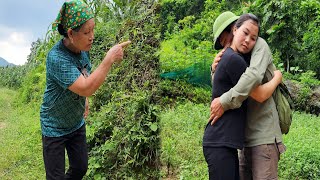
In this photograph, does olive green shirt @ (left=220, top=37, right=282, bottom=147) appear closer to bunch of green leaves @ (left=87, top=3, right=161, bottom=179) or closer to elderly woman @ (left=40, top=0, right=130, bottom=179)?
elderly woman @ (left=40, top=0, right=130, bottom=179)

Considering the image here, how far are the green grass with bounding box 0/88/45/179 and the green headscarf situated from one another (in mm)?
2252

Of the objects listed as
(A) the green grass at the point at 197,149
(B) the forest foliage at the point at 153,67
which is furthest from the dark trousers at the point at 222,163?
(B) the forest foliage at the point at 153,67

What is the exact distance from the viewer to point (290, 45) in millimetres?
9102

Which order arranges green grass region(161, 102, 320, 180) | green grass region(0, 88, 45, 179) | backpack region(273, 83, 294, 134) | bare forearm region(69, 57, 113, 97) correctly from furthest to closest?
green grass region(0, 88, 45, 179), green grass region(161, 102, 320, 180), bare forearm region(69, 57, 113, 97), backpack region(273, 83, 294, 134)

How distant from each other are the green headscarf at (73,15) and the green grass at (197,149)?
1844 mm

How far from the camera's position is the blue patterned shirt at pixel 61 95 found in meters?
2.49

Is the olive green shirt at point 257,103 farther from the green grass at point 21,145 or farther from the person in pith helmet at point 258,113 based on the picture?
the green grass at point 21,145

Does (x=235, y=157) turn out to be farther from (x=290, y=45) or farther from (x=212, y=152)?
(x=290, y=45)

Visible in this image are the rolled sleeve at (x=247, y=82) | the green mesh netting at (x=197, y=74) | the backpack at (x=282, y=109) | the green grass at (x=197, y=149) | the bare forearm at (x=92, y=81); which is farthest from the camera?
the green mesh netting at (x=197, y=74)

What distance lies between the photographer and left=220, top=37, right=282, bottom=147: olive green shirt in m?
2.05

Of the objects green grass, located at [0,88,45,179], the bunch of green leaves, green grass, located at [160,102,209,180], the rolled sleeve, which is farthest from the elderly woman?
green grass, located at [0,88,45,179]

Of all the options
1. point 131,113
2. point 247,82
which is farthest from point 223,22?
point 131,113

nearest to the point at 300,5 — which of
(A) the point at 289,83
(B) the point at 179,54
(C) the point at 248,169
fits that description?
(A) the point at 289,83

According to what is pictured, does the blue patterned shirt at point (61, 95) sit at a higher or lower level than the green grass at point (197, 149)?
higher
